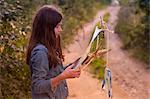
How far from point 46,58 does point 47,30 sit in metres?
0.20

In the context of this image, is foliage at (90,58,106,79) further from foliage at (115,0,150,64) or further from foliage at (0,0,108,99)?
foliage at (0,0,108,99)

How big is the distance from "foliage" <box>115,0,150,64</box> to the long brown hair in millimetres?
8088

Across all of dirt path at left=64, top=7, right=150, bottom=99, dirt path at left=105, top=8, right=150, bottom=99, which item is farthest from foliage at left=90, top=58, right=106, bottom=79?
dirt path at left=105, top=8, right=150, bottom=99

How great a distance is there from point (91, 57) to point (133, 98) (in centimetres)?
520

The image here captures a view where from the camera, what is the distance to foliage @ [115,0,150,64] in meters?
11.3

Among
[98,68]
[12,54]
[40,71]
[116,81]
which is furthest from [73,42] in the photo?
[40,71]

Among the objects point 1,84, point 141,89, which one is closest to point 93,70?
point 141,89

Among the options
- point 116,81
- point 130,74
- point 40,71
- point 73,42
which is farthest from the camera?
point 73,42

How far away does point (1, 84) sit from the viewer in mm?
4891

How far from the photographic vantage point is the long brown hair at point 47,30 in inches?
111

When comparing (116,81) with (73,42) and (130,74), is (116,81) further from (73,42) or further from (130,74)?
(73,42)

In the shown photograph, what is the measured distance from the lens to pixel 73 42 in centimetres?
1270

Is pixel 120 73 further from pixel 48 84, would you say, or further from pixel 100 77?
pixel 48 84

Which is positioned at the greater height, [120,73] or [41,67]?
[41,67]
